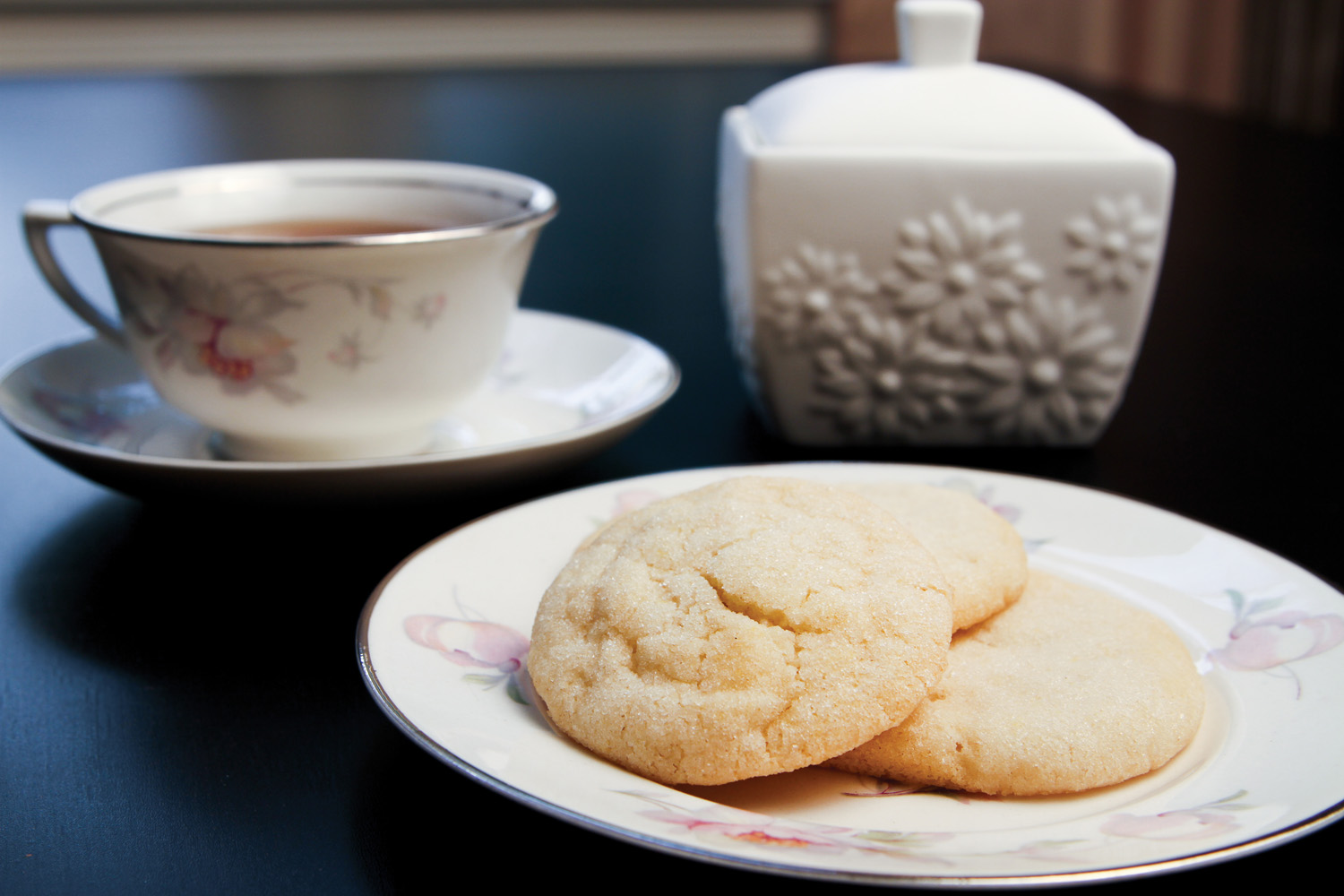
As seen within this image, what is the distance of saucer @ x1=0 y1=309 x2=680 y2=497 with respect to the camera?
0.66 meters

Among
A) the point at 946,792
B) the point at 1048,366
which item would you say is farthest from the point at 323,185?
the point at 946,792

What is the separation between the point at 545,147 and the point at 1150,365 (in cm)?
107

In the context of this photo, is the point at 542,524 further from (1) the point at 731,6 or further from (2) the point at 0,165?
(1) the point at 731,6

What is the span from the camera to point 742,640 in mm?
457

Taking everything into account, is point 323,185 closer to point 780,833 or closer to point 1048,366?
point 1048,366

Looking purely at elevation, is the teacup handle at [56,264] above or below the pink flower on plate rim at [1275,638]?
above

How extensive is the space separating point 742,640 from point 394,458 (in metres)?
0.27

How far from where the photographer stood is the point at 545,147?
1.84 metres

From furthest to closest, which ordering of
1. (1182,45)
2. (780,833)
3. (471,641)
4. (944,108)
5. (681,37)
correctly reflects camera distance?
(1182,45), (681,37), (944,108), (471,641), (780,833)

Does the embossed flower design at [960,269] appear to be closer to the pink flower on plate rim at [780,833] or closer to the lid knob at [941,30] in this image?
the lid knob at [941,30]

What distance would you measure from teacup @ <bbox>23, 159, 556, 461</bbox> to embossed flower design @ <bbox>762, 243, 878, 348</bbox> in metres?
0.17

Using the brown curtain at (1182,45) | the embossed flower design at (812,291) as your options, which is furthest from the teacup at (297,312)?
→ the brown curtain at (1182,45)

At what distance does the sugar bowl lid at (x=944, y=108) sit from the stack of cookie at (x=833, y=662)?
366 mm

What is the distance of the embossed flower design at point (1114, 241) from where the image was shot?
32.4 inches
